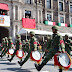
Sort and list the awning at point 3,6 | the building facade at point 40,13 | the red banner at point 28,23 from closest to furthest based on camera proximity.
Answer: the awning at point 3,6, the building facade at point 40,13, the red banner at point 28,23

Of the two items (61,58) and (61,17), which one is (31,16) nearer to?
(61,17)

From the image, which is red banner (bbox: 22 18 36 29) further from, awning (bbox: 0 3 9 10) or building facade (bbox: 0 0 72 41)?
awning (bbox: 0 3 9 10)

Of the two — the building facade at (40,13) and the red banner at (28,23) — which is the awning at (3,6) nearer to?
the building facade at (40,13)

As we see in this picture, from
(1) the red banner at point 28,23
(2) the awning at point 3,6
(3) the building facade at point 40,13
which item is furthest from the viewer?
(1) the red banner at point 28,23

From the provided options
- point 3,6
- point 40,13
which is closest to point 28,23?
point 40,13

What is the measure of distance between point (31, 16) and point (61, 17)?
728 cm

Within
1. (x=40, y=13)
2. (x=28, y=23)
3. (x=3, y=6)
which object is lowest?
(x=28, y=23)

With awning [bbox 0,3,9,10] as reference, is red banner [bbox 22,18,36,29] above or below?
below

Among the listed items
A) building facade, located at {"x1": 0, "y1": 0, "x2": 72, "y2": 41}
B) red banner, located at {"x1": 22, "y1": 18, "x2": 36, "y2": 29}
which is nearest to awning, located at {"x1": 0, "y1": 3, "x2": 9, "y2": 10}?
building facade, located at {"x1": 0, "y1": 0, "x2": 72, "y2": 41}

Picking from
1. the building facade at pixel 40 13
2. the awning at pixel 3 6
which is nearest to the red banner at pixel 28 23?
the building facade at pixel 40 13

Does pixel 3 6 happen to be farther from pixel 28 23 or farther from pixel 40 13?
pixel 40 13

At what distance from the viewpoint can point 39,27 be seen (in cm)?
2453

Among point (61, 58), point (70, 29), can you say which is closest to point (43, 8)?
point (70, 29)

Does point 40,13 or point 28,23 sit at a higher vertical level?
point 40,13
